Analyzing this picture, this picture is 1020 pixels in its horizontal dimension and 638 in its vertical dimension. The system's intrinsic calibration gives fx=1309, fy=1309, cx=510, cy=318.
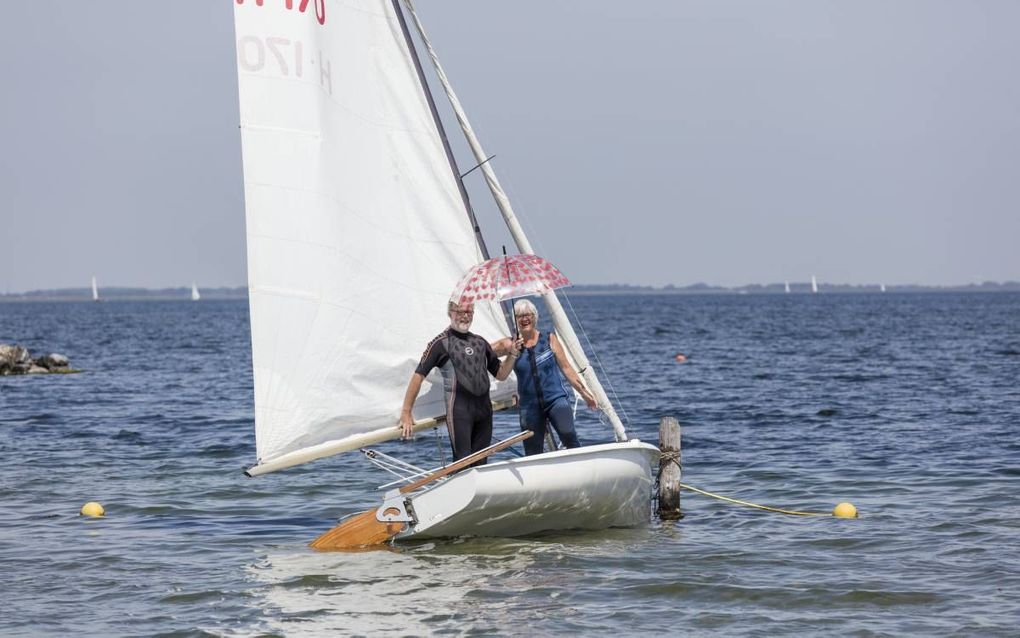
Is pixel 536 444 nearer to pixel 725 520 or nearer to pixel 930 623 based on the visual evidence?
pixel 725 520

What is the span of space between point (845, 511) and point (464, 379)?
5.60 metres

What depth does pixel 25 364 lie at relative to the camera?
46.0 meters

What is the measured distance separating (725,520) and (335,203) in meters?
6.30

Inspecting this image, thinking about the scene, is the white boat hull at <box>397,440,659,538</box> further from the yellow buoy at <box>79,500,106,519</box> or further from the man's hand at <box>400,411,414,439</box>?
the yellow buoy at <box>79,500,106,519</box>

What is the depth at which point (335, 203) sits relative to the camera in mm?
13203

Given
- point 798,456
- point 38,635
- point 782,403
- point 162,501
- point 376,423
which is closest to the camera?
point 38,635

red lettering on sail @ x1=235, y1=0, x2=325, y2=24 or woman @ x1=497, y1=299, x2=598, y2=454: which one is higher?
red lettering on sail @ x1=235, y1=0, x2=325, y2=24

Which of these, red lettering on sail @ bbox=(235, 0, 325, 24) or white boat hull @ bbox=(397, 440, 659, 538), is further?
white boat hull @ bbox=(397, 440, 659, 538)

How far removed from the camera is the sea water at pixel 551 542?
11.6m

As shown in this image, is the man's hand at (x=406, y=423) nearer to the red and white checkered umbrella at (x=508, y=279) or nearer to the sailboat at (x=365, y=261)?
the sailboat at (x=365, y=261)

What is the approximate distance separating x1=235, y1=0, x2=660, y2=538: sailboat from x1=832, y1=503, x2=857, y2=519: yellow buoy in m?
3.20

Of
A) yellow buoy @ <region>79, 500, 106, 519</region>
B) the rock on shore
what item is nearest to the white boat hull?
yellow buoy @ <region>79, 500, 106, 519</region>

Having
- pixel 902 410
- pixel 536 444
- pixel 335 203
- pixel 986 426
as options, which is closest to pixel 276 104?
pixel 335 203

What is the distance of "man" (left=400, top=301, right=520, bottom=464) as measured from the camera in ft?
43.1
